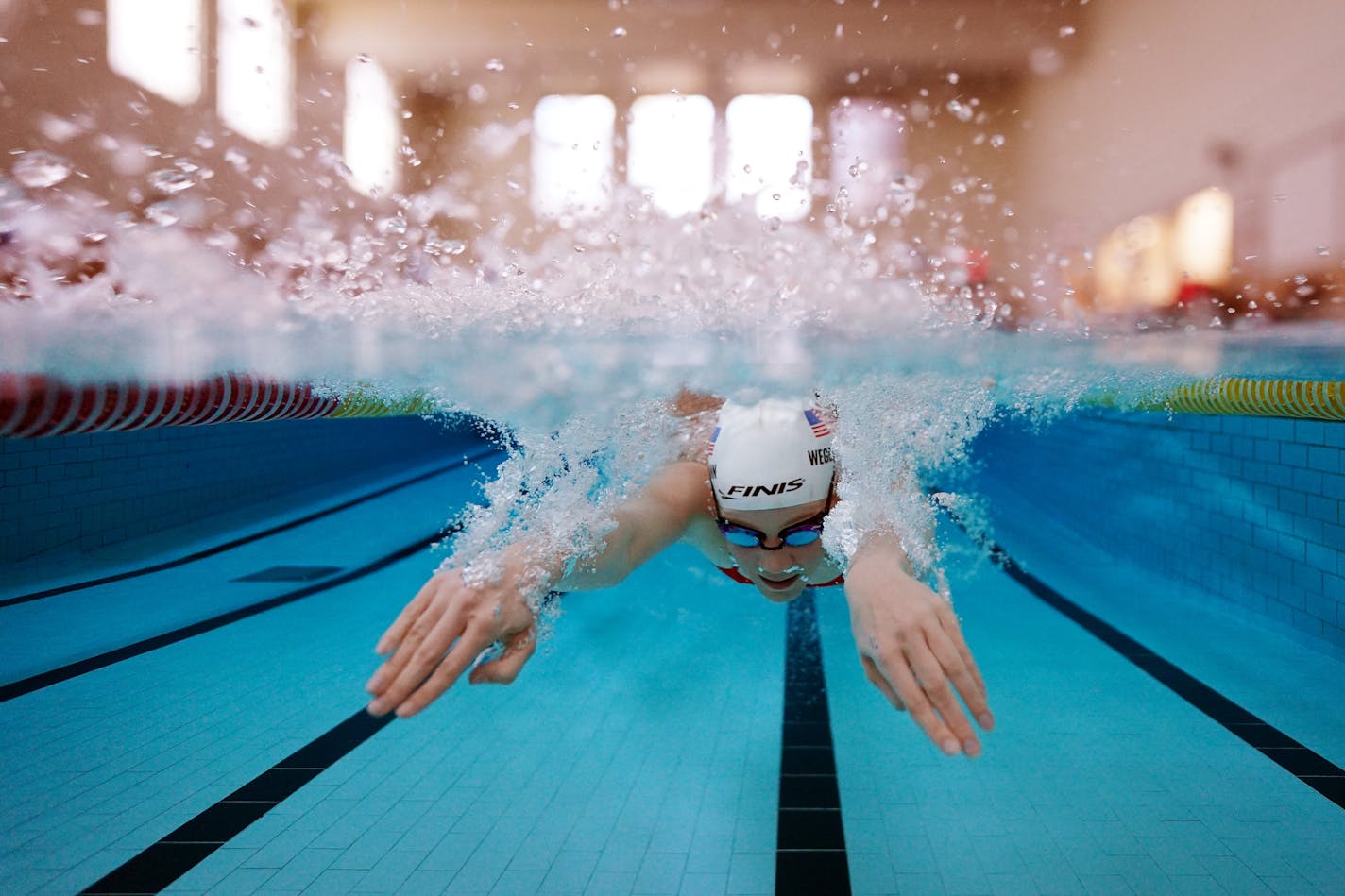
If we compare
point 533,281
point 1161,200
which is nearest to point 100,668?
point 533,281

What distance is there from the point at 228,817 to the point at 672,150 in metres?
2.74

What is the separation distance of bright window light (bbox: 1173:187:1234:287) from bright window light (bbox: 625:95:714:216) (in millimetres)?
1742

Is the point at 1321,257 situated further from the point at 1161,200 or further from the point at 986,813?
the point at 986,813

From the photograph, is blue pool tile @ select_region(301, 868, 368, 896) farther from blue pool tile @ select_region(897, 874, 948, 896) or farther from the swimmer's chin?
the swimmer's chin

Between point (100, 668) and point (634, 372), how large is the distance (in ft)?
8.00

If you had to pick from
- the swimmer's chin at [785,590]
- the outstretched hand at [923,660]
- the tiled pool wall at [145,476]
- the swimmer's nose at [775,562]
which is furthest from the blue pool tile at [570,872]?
the tiled pool wall at [145,476]

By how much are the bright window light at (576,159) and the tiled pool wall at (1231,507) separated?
3277 mm

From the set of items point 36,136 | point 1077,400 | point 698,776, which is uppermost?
point 36,136

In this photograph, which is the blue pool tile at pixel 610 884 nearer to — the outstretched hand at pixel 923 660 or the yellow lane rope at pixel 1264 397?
the outstretched hand at pixel 923 660

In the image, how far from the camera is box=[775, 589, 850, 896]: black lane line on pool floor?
2.07 m

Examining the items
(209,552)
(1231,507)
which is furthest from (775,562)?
(209,552)

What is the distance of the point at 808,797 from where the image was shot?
8.14 feet

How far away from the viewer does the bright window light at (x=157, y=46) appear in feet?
13.9

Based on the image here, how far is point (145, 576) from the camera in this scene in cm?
484
